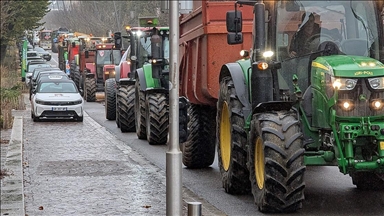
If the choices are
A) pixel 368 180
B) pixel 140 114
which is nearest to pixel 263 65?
pixel 368 180

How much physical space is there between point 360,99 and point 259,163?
1553 millimetres

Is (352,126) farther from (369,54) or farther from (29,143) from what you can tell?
(29,143)

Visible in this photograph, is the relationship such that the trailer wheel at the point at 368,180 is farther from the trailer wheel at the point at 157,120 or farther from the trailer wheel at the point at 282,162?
the trailer wheel at the point at 157,120

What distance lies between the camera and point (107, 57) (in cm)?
4403

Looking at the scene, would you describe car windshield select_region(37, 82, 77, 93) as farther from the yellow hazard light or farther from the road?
the yellow hazard light

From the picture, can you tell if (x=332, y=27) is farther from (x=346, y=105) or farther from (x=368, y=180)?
(x=368, y=180)

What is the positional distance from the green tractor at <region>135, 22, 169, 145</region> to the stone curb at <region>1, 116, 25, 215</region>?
9.42ft

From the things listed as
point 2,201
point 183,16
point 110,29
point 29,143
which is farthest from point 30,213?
point 110,29

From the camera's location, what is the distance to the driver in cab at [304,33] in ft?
38.7

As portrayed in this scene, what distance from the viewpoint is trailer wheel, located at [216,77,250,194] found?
12539 mm

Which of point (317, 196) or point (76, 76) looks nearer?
point (317, 196)

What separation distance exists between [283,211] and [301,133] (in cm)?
95

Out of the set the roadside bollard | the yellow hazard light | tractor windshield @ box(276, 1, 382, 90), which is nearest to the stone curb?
the yellow hazard light

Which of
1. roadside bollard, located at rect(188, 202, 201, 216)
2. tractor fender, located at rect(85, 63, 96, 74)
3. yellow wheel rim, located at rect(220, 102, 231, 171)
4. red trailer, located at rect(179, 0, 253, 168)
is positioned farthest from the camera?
tractor fender, located at rect(85, 63, 96, 74)
